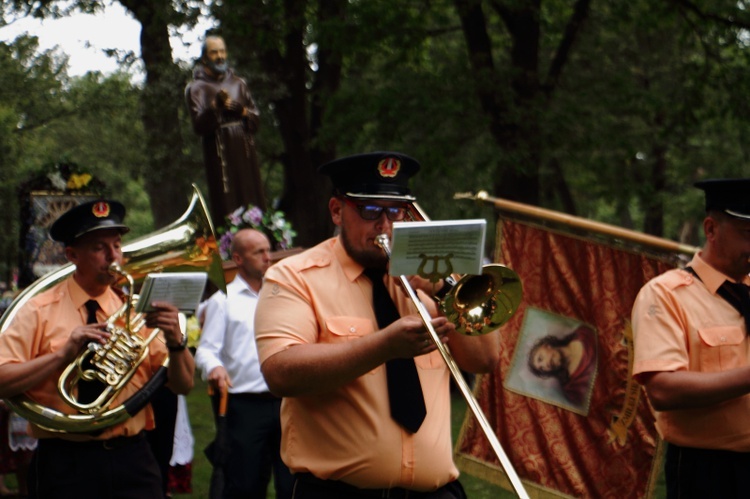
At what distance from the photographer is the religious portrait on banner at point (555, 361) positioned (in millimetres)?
7266

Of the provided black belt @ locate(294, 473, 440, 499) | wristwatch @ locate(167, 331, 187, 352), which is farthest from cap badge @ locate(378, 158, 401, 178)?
wristwatch @ locate(167, 331, 187, 352)

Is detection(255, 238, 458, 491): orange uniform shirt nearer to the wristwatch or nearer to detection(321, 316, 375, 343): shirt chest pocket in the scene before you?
detection(321, 316, 375, 343): shirt chest pocket

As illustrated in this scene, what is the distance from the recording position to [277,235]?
10.8 metres

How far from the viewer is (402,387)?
381 centimetres

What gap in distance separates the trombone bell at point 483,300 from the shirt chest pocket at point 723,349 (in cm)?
119

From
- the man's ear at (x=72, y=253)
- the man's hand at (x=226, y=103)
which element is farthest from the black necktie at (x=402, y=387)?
the man's hand at (x=226, y=103)

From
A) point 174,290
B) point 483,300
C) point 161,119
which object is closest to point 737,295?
point 483,300

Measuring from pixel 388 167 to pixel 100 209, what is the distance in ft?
6.40

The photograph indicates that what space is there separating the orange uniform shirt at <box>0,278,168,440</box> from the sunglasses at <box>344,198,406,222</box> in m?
1.94

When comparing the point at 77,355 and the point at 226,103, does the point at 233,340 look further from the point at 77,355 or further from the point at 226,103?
the point at 226,103

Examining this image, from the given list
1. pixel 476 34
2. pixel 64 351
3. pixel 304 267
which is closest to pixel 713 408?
pixel 304 267

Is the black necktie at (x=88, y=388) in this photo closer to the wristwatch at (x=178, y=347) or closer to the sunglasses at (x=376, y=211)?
the wristwatch at (x=178, y=347)

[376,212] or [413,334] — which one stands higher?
[376,212]

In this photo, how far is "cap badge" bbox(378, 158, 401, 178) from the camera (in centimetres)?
394
